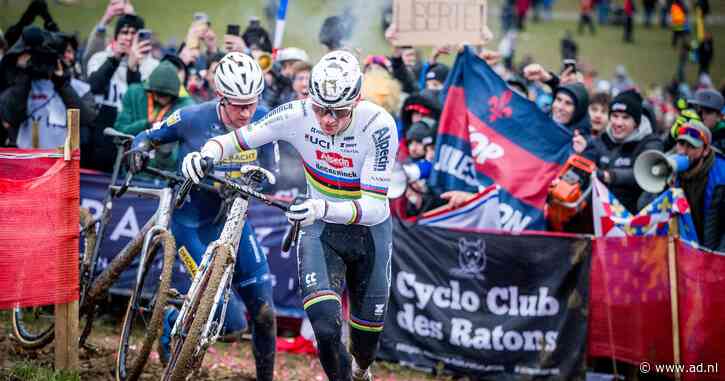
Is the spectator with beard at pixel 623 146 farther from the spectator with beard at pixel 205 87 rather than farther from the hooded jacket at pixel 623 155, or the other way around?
the spectator with beard at pixel 205 87

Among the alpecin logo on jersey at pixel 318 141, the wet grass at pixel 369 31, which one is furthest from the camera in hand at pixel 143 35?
the alpecin logo on jersey at pixel 318 141

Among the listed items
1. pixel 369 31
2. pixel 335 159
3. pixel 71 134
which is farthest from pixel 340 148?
pixel 369 31

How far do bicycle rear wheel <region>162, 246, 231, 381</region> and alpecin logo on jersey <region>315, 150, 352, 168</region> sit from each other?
1.01 meters

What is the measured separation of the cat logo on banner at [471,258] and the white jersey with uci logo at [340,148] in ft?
7.82

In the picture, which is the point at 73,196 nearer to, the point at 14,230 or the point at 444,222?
the point at 14,230

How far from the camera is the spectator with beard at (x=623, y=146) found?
880 cm

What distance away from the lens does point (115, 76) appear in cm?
1021

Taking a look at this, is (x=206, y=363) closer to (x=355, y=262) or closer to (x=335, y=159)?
(x=355, y=262)

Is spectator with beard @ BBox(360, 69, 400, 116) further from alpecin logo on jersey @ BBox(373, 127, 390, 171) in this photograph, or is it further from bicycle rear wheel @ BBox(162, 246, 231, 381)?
bicycle rear wheel @ BBox(162, 246, 231, 381)

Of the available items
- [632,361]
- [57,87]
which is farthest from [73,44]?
[632,361]

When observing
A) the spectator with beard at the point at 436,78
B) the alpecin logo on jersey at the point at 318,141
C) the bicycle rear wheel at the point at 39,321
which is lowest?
the bicycle rear wheel at the point at 39,321

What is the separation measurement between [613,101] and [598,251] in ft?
6.12

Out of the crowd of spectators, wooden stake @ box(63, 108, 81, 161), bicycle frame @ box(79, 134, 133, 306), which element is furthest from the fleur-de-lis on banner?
wooden stake @ box(63, 108, 81, 161)
